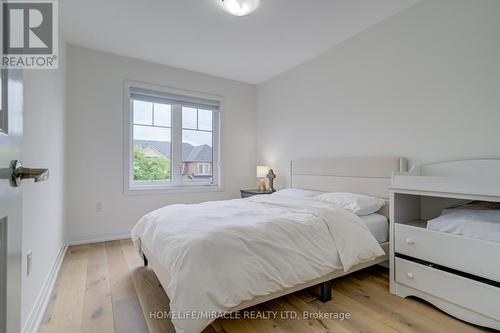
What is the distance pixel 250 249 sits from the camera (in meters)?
1.43

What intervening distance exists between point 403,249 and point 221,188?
2791mm

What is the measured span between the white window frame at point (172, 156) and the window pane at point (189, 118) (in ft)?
0.26

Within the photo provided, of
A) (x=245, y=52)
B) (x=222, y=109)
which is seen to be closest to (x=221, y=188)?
(x=222, y=109)

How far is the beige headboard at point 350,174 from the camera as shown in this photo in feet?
7.63

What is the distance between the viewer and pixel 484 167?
1.75 m

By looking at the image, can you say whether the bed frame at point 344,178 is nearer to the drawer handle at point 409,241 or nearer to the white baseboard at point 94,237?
the drawer handle at point 409,241

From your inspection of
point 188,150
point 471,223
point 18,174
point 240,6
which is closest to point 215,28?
point 240,6

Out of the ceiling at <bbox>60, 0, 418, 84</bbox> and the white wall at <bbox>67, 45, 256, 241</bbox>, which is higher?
the ceiling at <bbox>60, 0, 418, 84</bbox>

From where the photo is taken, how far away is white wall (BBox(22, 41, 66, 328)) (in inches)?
55.6

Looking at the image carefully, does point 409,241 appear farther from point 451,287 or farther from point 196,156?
point 196,156

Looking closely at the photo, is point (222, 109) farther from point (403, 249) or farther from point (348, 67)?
point (403, 249)

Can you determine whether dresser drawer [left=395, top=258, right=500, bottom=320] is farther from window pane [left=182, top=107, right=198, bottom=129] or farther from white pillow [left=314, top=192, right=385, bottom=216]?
window pane [left=182, top=107, right=198, bottom=129]

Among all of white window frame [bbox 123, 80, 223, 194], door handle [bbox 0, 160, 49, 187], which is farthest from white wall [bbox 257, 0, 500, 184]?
door handle [bbox 0, 160, 49, 187]

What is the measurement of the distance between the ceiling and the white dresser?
1660mm
